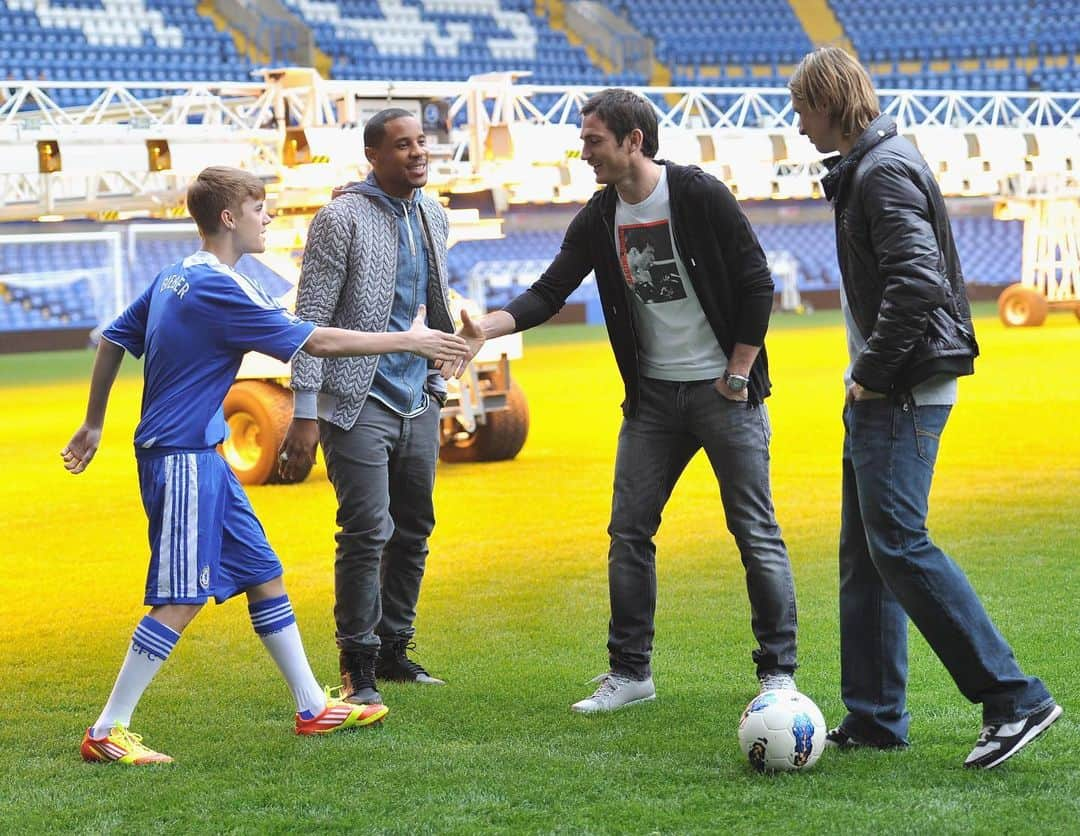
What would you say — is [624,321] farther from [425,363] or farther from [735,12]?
[735,12]

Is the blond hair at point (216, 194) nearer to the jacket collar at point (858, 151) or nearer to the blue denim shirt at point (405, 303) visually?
the blue denim shirt at point (405, 303)

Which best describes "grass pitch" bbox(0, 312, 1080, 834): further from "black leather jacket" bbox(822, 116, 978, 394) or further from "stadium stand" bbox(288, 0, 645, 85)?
"stadium stand" bbox(288, 0, 645, 85)

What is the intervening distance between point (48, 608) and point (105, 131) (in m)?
6.97

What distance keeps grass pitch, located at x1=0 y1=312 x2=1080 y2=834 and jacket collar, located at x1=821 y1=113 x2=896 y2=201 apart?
1625 millimetres

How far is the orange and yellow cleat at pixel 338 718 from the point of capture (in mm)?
5059

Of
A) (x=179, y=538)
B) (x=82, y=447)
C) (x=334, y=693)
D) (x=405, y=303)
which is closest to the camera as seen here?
(x=179, y=538)

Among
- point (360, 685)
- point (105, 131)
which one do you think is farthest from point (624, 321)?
point (105, 131)

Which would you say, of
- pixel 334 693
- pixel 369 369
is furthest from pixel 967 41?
pixel 334 693

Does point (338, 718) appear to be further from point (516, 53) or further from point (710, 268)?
point (516, 53)

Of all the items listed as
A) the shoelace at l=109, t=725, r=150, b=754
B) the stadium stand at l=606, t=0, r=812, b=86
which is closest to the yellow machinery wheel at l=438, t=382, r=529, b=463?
the shoelace at l=109, t=725, r=150, b=754

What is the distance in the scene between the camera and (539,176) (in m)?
15.0

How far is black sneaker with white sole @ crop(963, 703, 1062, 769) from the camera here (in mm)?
4262

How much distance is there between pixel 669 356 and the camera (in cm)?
522

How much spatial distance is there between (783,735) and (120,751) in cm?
197
